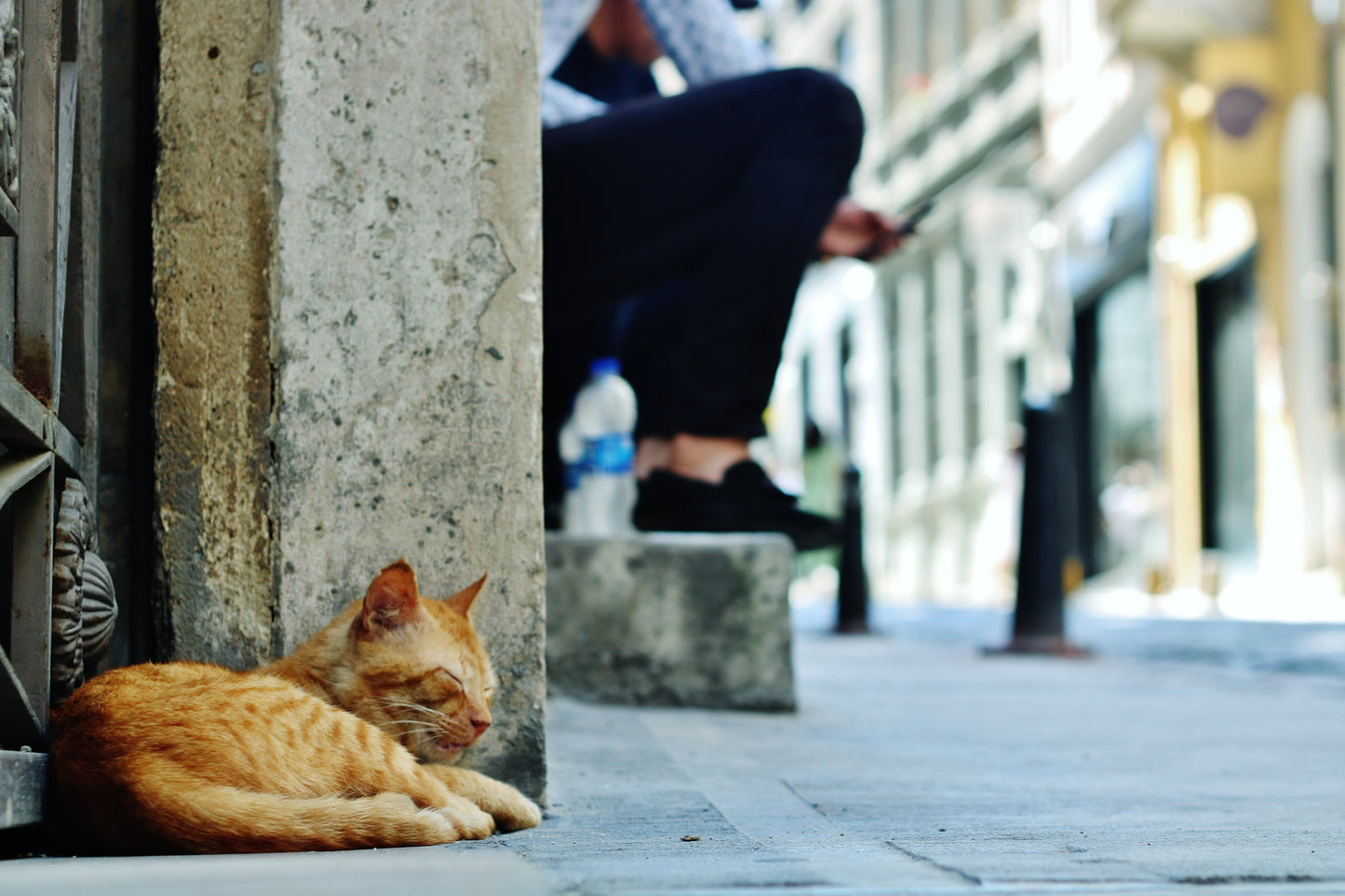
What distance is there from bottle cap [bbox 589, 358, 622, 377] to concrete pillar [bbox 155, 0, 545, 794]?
222 cm

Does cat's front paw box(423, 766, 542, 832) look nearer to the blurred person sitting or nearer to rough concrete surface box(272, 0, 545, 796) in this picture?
rough concrete surface box(272, 0, 545, 796)

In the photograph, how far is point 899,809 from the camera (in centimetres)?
251

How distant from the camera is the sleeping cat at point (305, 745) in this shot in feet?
6.40

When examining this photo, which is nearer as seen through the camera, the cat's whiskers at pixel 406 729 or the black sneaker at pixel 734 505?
the cat's whiskers at pixel 406 729

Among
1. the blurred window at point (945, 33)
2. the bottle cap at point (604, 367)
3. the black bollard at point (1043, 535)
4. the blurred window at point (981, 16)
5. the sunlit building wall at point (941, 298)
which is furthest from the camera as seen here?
the blurred window at point (945, 33)

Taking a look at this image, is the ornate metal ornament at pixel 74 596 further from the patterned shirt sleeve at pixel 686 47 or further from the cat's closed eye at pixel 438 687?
the patterned shirt sleeve at pixel 686 47

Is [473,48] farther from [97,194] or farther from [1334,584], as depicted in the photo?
[1334,584]

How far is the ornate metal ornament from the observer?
7.06 ft

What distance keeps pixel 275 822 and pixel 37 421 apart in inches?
24.7

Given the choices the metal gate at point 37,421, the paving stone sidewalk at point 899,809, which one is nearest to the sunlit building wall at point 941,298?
the paving stone sidewalk at point 899,809

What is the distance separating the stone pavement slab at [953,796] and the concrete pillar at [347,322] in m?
0.43

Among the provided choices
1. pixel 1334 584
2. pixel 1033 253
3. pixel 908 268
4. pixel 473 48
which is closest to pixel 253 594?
pixel 473 48

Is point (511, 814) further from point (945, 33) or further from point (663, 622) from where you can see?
point (945, 33)

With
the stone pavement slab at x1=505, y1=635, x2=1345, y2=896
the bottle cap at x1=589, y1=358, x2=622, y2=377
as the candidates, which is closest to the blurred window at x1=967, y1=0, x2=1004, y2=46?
the stone pavement slab at x1=505, y1=635, x2=1345, y2=896
